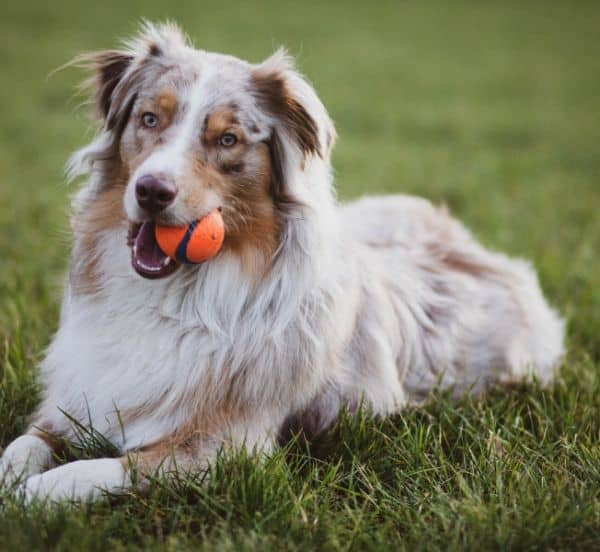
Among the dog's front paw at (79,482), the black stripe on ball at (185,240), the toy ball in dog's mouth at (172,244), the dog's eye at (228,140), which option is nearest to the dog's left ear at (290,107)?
the dog's eye at (228,140)

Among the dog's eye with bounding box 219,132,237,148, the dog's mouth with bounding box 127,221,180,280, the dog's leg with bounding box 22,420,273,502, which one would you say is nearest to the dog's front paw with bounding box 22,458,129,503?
the dog's leg with bounding box 22,420,273,502

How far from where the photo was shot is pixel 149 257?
3.47 meters

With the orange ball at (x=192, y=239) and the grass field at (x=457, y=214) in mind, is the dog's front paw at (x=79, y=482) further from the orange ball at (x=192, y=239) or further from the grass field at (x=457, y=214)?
the orange ball at (x=192, y=239)

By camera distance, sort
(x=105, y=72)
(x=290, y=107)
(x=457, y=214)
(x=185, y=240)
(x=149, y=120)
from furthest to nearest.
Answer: (x=457, y=214), (x=105, y=72), (x=290, y=107), (x=149, y=120), (x=185, y=240)

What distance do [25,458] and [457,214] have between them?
21.9 ft

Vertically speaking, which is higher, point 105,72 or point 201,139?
point 105,72

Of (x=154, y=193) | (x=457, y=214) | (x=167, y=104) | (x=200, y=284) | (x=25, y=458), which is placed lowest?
(x=25, y=458)

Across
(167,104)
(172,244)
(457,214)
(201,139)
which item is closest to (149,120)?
(167,104)

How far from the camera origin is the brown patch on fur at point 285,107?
12.1 ft

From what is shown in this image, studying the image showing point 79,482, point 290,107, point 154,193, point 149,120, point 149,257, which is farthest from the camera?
point 290,107

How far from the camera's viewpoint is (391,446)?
3.68 meters

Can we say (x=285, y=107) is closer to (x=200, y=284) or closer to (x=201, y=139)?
(x=201, y=139)

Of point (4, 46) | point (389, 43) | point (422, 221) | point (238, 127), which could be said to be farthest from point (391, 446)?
point (389, 43)

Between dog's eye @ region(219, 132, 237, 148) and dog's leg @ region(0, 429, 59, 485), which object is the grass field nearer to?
dog's leg @ region(0, 429, 59, 485)
